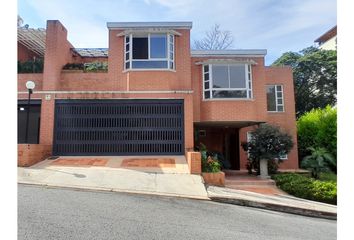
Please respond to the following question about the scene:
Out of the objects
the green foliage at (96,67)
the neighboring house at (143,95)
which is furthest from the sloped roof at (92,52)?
the green foliage at (96,67)

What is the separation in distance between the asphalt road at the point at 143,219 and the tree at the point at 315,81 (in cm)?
2294

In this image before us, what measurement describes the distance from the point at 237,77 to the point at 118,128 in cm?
664

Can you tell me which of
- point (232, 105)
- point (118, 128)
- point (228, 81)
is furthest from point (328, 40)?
point (118, 128)

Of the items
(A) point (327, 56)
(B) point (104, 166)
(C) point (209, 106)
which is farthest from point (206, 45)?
(B) point (104, 166)

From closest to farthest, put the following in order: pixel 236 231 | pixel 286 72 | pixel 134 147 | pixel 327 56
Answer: pixel 236 231 < pixel 134 147 < pixel 286 72 < pixel 327 56

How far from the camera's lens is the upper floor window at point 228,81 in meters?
15.4

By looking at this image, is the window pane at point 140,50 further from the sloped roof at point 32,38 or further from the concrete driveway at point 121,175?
the sloped roof at point 32,38

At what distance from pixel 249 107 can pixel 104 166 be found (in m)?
7.85

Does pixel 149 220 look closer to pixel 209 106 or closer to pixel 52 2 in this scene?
pixel 52 2

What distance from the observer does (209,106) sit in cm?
1543

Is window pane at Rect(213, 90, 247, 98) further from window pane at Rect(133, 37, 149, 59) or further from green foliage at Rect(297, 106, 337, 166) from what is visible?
green foliage at Rect(297, 106, 337, 166)

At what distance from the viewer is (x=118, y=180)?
9.84 meters

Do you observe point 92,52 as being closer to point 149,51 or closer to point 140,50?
point 140,50
